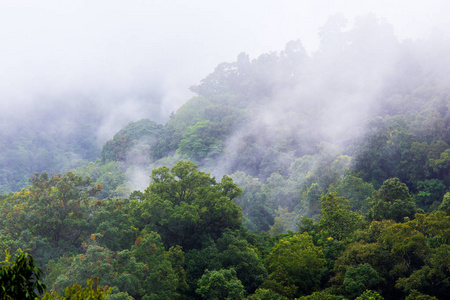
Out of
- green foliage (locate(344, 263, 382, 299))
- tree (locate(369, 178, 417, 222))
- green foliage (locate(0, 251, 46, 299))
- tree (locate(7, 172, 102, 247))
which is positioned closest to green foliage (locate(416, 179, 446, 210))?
tree (locate(369, 178, 417, 222))

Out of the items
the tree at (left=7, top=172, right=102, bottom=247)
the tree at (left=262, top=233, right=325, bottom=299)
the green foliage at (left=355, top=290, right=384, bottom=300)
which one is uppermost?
the tree at (left=7, top=172, right=102, bottom=247)

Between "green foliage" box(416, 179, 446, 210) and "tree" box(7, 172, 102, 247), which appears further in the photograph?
"green foliage" box(416, 179, 446, 210)

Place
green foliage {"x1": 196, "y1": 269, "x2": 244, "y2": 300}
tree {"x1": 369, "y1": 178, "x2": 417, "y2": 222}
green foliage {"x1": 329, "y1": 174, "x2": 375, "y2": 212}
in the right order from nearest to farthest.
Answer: green foliage {"x1": 196, "y1": 269, "x2": 244, "y2": 300}, tree {"x1": 369, "y1": 178, "x2": 417, "y2": 222}, green foliage {"x1": 329, "y1": 174, "x2": 375, "y2": 212}

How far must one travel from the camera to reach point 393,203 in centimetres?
Answer: 2431

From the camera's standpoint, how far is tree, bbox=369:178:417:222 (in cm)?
2411

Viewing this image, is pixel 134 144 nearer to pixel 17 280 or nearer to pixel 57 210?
pixel 57 210

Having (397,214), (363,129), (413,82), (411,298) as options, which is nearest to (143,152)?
(363,129)

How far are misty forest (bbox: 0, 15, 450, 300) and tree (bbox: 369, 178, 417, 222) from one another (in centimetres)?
7

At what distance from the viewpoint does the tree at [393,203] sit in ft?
79.1

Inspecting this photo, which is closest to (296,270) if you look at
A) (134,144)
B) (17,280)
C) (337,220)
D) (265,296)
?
(265,296)

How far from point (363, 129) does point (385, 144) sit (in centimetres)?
538

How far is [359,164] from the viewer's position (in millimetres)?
39312

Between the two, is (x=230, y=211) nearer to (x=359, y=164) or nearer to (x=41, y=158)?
(x=359, y=164)

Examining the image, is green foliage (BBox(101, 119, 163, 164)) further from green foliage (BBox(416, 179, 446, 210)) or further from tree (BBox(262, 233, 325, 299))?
tree (BBox(262, 233, 325, 299))
